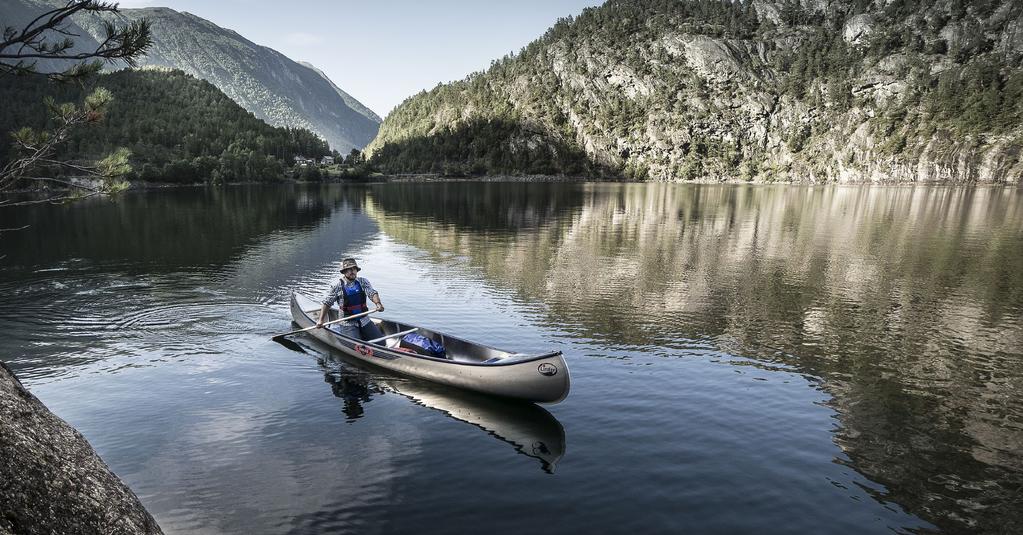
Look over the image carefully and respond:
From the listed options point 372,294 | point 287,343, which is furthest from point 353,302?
point 287,343

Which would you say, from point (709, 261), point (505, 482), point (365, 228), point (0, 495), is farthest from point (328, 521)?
point (365, 228)

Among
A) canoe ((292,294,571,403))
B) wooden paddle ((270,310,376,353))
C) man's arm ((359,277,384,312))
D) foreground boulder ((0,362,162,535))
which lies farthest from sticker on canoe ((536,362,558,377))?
foreground boulder ((0,362,162,535))

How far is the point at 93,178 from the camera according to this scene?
28.3ft

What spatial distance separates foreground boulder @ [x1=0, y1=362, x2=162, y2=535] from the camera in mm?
5340

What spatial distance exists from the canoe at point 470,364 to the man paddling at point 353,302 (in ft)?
1.52

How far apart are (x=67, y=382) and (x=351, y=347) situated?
941 centimetres

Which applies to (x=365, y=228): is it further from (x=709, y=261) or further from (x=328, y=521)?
(x=328, y=521)

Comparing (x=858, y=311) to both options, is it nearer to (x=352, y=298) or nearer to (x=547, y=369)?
(x=547, y=369)

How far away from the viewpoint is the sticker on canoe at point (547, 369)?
15.7 metres

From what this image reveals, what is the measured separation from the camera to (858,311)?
93.7ft

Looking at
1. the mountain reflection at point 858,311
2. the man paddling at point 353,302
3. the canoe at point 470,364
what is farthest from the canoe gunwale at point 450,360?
the mountain reflection at point 858,311

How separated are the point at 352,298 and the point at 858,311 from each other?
25.4m

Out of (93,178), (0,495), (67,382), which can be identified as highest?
(93,178)

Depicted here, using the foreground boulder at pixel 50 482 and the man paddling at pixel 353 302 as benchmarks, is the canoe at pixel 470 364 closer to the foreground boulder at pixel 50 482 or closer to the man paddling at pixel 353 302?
the man paddling at pixel 353 302
